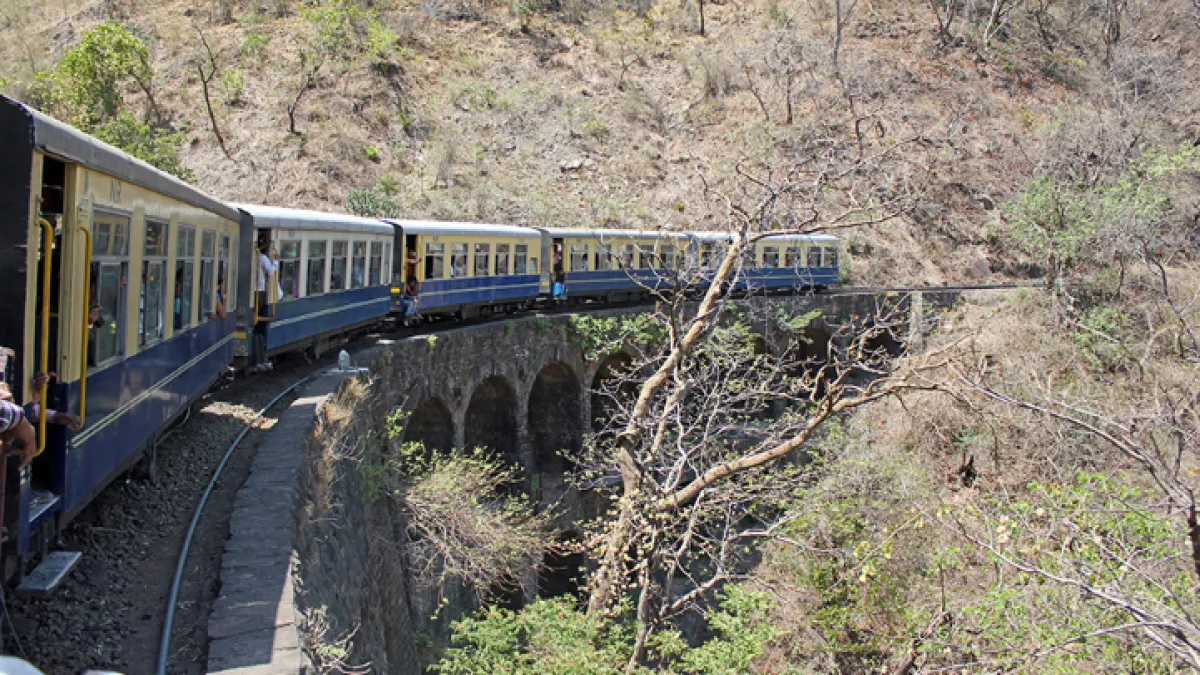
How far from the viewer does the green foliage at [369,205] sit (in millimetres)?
28484

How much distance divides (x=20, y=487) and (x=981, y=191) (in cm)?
4351

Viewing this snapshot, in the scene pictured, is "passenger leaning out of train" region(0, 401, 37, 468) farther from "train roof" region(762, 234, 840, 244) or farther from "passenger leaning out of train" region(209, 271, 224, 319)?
"train roof" region(762, 234, 840, 244)

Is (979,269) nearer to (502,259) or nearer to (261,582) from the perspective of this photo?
(502,259)

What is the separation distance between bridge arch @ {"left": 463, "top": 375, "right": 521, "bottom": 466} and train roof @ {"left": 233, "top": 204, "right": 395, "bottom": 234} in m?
4.45

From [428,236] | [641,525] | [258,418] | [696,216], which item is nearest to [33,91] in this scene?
[428,236]

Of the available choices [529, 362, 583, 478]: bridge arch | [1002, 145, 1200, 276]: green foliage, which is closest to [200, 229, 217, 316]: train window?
[529, 362, 583, 478]: bridge arch

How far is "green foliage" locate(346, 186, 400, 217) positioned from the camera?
2848 centimetres

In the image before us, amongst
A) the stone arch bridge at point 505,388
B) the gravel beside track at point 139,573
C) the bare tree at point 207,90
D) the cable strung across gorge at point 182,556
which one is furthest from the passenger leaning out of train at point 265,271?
the bare tree at point 207,90

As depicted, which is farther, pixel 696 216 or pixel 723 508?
pixel 696 216

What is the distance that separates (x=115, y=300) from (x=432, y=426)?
36.4 feet

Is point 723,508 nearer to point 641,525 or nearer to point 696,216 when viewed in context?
point 641,525

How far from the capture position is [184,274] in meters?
7.37

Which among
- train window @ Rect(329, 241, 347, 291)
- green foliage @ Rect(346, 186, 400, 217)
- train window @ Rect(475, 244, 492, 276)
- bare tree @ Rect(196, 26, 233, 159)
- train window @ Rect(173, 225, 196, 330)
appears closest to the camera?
train window @ Rect(173, 225, 196, 330)

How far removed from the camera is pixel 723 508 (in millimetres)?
9289
